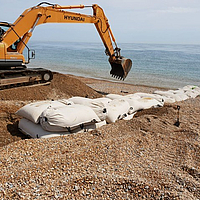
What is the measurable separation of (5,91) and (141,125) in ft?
15.2

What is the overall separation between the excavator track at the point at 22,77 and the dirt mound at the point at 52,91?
24cm

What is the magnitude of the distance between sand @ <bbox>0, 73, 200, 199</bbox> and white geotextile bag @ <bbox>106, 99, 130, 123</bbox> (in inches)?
14.3

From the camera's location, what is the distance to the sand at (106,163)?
319 centimetres

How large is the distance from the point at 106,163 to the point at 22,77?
551cm

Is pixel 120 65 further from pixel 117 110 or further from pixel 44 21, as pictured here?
pixel 117 110

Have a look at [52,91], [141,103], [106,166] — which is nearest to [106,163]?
[106,166]

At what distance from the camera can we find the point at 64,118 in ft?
15.5

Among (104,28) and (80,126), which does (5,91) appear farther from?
(104,28)

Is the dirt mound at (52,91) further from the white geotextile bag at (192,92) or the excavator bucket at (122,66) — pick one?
the white geotextile bag at (192,92)

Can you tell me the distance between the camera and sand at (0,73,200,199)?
3191 mm

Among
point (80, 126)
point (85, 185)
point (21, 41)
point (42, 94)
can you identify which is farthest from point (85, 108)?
point (21, 41)

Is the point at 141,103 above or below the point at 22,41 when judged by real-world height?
below

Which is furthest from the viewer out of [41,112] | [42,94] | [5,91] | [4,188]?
[42,94]

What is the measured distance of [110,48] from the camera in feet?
36.8
